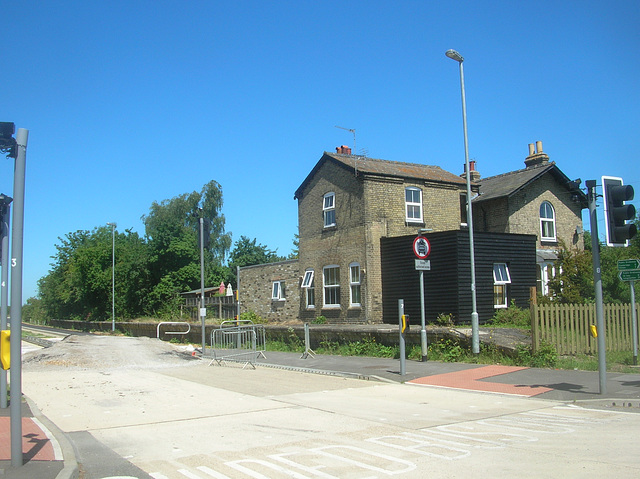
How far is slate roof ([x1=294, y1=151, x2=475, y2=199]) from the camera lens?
25.2m

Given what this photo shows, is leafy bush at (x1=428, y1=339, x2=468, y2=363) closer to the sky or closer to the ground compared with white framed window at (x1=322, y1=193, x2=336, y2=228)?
closer to the ground

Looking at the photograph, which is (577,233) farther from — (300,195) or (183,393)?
(183,393)

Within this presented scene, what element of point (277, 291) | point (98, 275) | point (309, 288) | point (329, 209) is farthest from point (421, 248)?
point (98, 275)

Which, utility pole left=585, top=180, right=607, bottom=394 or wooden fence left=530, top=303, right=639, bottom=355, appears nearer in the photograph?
utility pole left=585, top=180, right=607, bottom=394

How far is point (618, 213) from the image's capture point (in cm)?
1054

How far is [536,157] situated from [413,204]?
8482 mm

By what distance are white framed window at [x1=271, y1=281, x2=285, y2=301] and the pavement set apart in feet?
36.9

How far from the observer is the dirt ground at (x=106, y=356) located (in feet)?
59.8

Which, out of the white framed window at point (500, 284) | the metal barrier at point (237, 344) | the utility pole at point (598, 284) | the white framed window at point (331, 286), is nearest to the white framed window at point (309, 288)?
the white framed window at point (331, 286)

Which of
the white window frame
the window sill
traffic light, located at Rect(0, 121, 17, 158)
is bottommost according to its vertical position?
the white window frame

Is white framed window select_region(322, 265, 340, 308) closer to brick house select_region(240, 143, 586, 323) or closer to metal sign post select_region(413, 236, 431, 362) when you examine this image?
brick house select_region(240, 143, 586, 323)

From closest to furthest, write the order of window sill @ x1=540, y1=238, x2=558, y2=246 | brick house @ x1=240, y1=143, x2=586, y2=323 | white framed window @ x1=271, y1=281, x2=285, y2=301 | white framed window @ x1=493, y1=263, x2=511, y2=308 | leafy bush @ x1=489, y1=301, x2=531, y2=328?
1. leafy bush @ x1=489, y1=301, x2=531, y2=328
2. white framed window @ x1=493, y1=263, x2=511, y2=308
3. brick house @ x1=240, y1=143, x2=586, y2=323
4. window sill @ x1=540, y1=238, x2=558, y2=246
5. white framed window @ x1=271, y1=281, x2=285, y2=301

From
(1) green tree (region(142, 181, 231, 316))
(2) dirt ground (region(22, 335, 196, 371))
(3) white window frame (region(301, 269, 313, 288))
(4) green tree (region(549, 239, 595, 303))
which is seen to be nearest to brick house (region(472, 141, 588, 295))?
(4) green tree (region(549, 239, 595, 303))

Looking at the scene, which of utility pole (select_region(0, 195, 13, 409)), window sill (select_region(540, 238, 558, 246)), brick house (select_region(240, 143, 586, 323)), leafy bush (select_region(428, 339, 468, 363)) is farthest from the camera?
window sill (select_region(540, 238, 558, 246))
